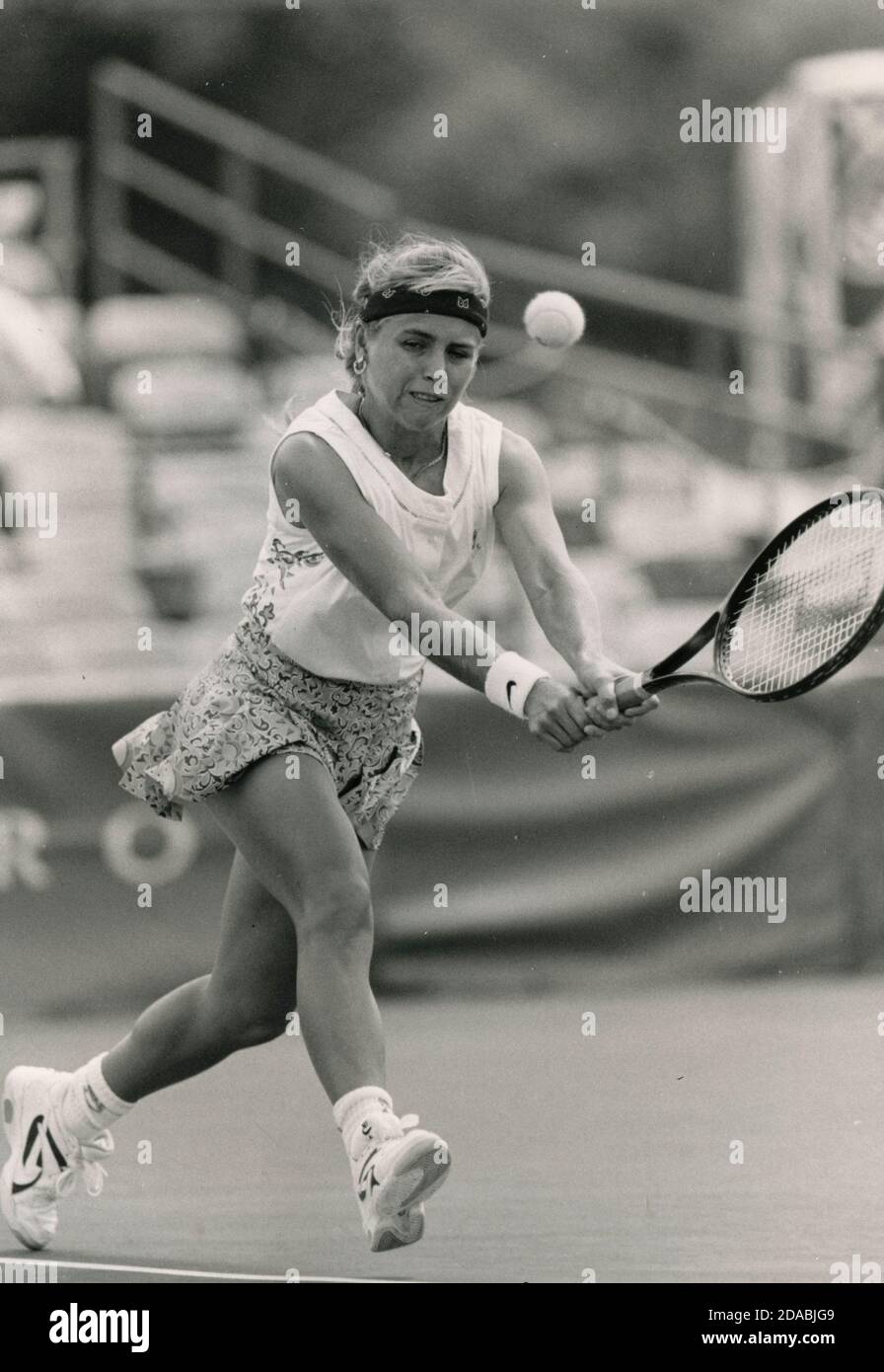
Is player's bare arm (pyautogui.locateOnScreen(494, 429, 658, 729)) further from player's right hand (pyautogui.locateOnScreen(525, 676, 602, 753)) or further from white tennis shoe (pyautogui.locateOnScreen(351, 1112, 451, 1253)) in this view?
white tennis shoe (pyautogui.locateOnScreen(351, 1112, 451, 1253))

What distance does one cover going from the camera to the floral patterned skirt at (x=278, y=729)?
11.3 ft

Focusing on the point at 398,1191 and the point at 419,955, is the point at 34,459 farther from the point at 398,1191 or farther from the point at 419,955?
the point at 398,1191

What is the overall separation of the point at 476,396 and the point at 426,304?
4742 mm

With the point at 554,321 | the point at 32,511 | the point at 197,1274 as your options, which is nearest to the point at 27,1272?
the point at 197,1274

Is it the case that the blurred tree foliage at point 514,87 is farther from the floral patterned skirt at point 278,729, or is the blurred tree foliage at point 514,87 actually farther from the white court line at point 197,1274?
the white court line at point 197,1274

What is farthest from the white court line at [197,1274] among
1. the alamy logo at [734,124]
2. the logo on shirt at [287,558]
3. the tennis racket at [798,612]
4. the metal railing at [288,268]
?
the alamy logo at [734,124]

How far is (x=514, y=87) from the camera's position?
→ 9.06m

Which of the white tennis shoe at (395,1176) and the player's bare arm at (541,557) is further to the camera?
the player's bare arm at (541,557)

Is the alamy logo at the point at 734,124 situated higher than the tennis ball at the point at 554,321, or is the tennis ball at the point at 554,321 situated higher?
the alamy logo at the point at 734,124

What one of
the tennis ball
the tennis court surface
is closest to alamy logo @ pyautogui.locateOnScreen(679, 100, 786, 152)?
the tennis court surface

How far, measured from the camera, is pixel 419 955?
22.3 feet

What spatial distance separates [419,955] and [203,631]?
1.32 metres

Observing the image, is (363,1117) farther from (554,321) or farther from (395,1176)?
(554,321)

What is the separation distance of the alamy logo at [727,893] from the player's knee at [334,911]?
3.67 meters
